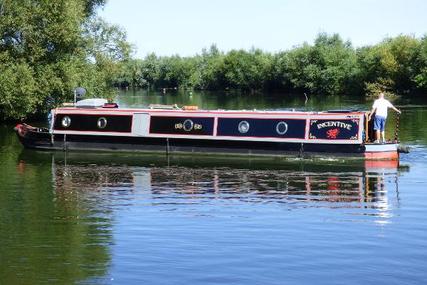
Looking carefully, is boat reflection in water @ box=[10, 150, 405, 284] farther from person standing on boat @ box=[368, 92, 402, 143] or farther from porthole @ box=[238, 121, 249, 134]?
person standing on boat @ box=[368, 92, 402, 143]

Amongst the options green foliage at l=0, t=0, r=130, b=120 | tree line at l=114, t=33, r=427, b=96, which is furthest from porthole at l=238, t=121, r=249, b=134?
tree line at l=114, t=33, r=427, b=96

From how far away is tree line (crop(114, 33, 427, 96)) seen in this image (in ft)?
262

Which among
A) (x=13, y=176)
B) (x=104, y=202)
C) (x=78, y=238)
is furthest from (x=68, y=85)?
(x=78, y=238)

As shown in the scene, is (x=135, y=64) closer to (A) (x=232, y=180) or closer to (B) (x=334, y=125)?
(B) (x=334, y=125)

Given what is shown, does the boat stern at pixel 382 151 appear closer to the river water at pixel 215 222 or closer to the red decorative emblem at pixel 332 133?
the river water at pixel 215 222

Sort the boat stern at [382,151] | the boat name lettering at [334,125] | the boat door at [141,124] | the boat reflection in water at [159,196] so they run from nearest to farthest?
the boat reflection in water at [159,196] < the boat stern at [382,151] < the boat name lettering at [334,125] < the boat door at [141,124]

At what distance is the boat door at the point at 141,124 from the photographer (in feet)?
81.1

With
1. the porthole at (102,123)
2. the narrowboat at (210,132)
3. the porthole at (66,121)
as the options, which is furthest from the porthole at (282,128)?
the porthole at (66,121)

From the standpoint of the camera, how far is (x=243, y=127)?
23.7 meters

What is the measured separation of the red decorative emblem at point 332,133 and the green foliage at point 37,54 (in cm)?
1697

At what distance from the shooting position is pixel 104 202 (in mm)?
15914

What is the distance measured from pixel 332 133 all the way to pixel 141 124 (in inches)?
285

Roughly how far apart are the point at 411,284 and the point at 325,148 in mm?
13416

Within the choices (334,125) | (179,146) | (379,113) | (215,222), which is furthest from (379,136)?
(215,222)
